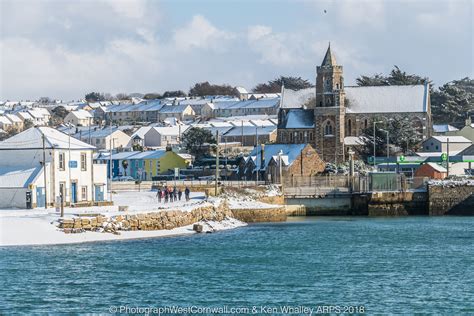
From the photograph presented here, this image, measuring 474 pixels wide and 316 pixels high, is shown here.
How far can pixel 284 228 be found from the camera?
212 feet

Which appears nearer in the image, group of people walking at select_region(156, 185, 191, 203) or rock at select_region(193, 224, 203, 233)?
rock at select_region(193, 224, 203, 233)

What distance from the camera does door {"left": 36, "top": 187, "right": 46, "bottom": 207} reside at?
60.9 m

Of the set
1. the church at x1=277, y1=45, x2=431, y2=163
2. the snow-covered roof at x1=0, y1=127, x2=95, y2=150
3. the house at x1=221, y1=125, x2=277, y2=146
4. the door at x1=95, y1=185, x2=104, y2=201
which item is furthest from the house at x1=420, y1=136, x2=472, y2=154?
the snow-covered roof at x1=0, y1=127, x2=95, y2=150

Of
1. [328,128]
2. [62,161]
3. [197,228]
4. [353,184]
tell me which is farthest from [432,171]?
[62,161]

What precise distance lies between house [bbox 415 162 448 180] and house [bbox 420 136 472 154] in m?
21.3

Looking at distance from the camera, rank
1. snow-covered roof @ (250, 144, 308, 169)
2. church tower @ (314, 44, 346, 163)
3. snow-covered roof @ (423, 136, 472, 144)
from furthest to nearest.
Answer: church tower @ (314, 44, 346, 163) < snow-covered roof @ (423, 136, 472, 144) < snow-covered roof @ (250, 144, 308, 169)

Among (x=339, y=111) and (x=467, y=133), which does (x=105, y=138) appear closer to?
(x=339, y=111)

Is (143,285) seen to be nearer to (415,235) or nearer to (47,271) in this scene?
(47,271)

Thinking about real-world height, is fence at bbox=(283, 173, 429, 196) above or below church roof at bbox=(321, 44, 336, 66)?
below

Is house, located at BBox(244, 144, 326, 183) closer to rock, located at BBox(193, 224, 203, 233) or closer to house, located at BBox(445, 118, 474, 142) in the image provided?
rock, located at BBox(193, 224, 203, 233)

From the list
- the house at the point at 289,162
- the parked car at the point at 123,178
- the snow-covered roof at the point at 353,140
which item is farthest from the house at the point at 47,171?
the snow-covered roof at the point at 353,140

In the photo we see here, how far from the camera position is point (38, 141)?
2495 inches

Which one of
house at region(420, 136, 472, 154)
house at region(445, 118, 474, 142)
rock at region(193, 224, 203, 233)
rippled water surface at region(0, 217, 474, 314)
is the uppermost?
house at region(445, 118, 474, 142)

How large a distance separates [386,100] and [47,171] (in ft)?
211
